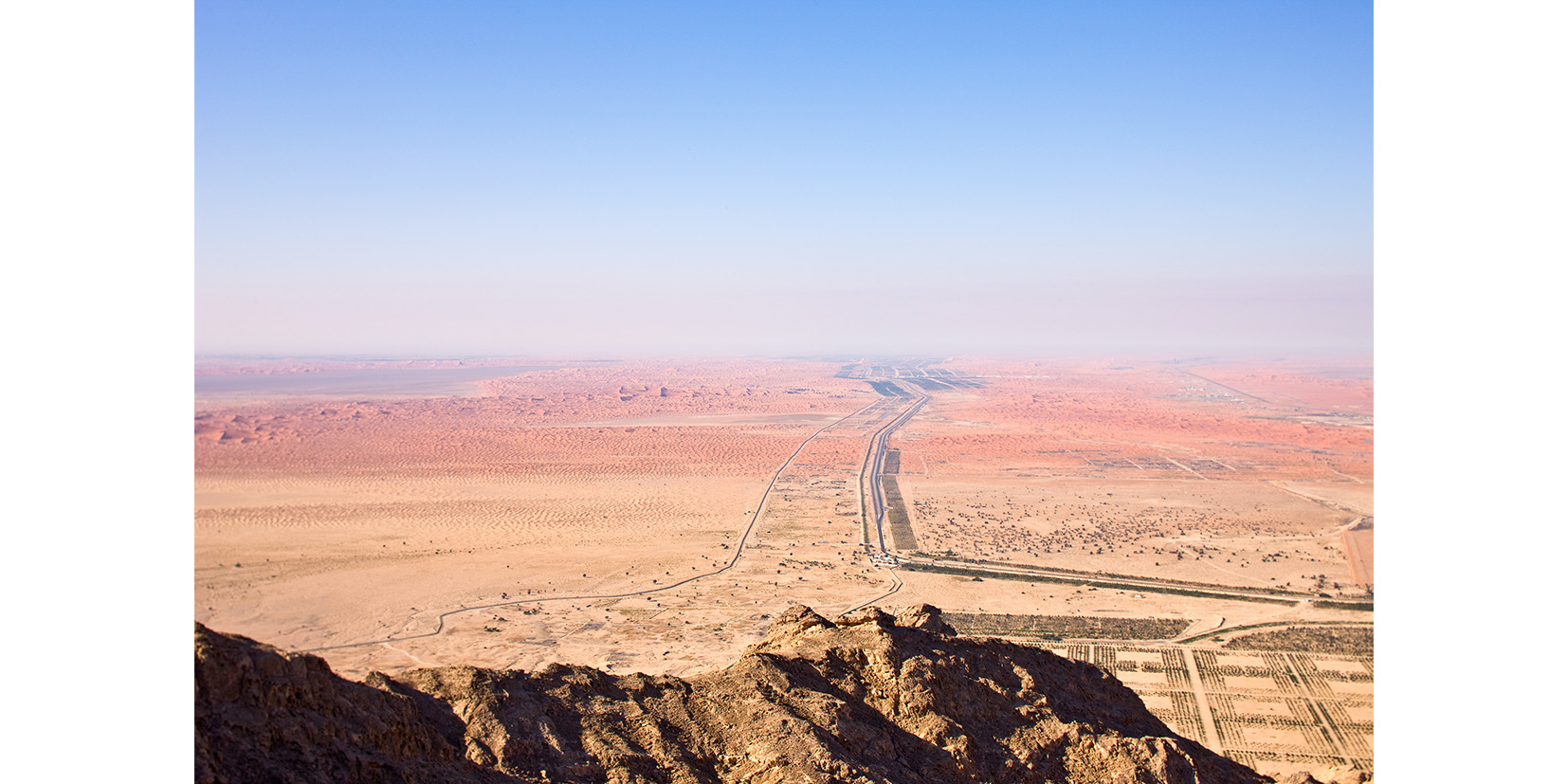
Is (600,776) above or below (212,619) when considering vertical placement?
above

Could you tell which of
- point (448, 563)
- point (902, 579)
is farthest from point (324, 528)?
point (902, 579)

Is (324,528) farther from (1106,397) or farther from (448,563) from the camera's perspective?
(1106,397)

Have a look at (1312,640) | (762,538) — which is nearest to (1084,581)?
(1312,640)

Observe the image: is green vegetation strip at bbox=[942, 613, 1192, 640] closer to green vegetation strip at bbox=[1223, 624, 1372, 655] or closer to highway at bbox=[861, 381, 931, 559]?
green vegetation strip at bbox=[1223, 624, 1372, 655]

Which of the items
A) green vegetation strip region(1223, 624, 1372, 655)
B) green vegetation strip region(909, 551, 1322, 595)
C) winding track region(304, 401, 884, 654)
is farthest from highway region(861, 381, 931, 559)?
green vegetation strip region(1223, 624, 1372, 655)

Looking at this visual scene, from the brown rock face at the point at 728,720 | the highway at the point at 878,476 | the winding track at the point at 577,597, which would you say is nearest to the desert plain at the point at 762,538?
the winding track at the point at 577,597

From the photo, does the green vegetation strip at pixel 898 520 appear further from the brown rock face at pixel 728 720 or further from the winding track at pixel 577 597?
the brown rock face at pixel 728 720

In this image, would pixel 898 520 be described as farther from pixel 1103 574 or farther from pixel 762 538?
pixel 1103 574
